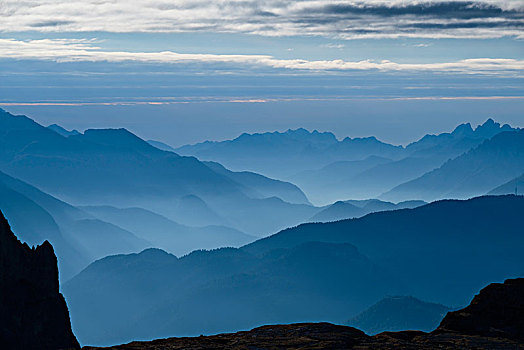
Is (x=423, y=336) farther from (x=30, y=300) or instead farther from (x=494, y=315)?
(x=30, y=300)

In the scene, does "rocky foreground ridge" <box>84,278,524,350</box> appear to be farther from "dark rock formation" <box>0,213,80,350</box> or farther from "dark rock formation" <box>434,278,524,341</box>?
"dark rock formation" <box>0,213,80,350</box>

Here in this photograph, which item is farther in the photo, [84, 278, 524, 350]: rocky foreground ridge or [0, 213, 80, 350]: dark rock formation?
[0, 213, 80, 350]: dark rock formation

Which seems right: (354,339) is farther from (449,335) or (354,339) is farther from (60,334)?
(60,334)

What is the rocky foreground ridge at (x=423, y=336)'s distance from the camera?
3609 cm

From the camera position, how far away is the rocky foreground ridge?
3609 cm

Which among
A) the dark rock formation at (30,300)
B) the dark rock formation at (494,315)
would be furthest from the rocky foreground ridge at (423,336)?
the dark rock formation at (30,300)

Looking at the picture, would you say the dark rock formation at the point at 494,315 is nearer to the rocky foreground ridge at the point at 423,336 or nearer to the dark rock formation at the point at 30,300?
the rocky foreground ridge at the point at 423,336

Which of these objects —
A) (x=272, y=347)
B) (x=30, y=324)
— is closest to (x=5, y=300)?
(x=30, y=324)

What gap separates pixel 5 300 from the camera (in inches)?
2680

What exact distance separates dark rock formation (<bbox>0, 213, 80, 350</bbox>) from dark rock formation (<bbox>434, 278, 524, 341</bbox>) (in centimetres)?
3735

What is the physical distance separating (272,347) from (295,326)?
231 inches

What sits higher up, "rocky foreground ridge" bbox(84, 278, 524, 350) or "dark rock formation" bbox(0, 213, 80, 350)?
"dark rock formation" bbox(0, 213, 80, 350)

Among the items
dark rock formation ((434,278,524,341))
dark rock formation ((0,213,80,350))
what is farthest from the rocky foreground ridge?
dark rock formation ((0,213,80,350))

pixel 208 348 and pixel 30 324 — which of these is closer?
pixel 208 348
